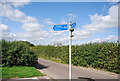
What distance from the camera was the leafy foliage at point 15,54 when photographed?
10.8 meters

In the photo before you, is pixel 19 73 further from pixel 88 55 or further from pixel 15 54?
pixel 88 55

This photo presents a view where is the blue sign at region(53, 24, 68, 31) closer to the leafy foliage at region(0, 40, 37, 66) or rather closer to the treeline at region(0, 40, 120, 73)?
the treeline at region(0, 40, 120, 73)

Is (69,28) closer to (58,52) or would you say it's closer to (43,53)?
(58,52)

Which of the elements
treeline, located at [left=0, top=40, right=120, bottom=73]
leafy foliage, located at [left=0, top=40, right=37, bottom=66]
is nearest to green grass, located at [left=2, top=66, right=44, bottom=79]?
leafy foliage, located at [left=0, top=40, right=37, bottom=66]

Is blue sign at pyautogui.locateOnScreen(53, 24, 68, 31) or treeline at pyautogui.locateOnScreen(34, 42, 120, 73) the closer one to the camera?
blue sign at pyautogui.locateOnScreen(53, 24, 68, 31)

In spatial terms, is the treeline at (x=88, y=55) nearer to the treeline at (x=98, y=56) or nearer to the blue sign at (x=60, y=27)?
the treeline at (x=98, y=56)

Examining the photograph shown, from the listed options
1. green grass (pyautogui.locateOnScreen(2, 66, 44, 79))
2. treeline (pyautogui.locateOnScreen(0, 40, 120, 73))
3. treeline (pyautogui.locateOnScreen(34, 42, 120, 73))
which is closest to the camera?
green grass (pyautogui.locateOnScreen(2, 66, 44, 79))

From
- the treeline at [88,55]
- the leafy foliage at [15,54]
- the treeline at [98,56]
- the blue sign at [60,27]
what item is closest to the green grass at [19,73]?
the leafy foliage at [15,54]

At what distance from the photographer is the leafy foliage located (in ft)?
35.5

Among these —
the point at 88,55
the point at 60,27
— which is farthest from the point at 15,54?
the point at 60,27

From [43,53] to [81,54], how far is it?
1584 centimetres

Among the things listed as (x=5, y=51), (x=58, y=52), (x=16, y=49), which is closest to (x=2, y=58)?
(x=5, y=51)

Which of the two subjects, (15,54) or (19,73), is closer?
(19,73)

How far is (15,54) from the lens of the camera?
37.2 ft
